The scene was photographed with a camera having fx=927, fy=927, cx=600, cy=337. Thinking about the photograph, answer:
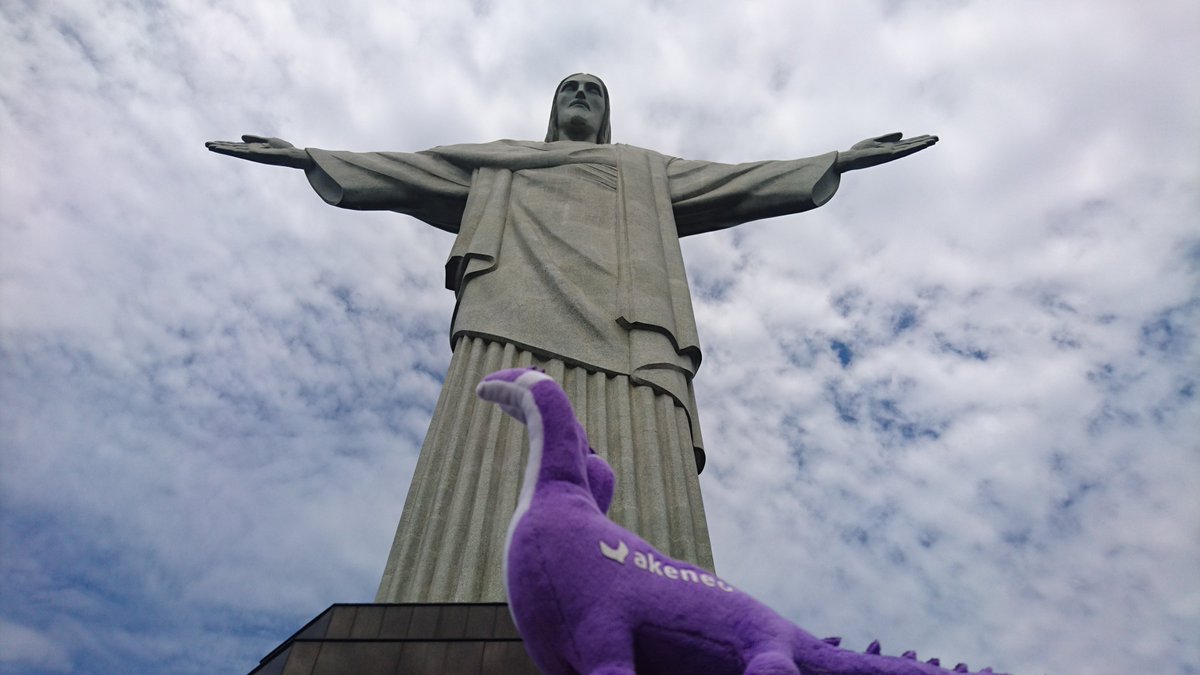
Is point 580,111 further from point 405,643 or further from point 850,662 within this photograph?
point 850,662

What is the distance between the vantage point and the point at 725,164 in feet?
29.5

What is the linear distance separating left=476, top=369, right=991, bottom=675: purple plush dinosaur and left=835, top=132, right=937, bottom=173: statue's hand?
6.29m

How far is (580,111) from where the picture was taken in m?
9.48

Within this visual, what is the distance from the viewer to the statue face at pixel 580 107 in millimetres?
9453

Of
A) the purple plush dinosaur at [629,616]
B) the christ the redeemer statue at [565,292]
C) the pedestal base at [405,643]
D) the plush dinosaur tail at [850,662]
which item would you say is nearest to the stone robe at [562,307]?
the christ the redeemer statue at [565,292]

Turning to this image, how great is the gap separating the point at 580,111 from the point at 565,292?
3437 millimetres

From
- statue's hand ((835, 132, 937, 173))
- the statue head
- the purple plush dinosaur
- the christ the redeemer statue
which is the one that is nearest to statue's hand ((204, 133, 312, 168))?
the christ the redeemer statue

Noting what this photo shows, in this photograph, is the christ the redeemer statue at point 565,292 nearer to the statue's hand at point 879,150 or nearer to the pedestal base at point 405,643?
the statue's hand at point 879,150

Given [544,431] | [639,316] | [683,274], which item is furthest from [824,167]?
[544,431]

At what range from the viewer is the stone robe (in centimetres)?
515

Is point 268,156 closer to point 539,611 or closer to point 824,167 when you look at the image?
point 824,167

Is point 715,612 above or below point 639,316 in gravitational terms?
below

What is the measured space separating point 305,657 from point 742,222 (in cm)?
637

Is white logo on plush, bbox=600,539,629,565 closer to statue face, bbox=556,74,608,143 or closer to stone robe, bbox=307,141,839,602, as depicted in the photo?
stone robe, bbox=307,141,839,602
